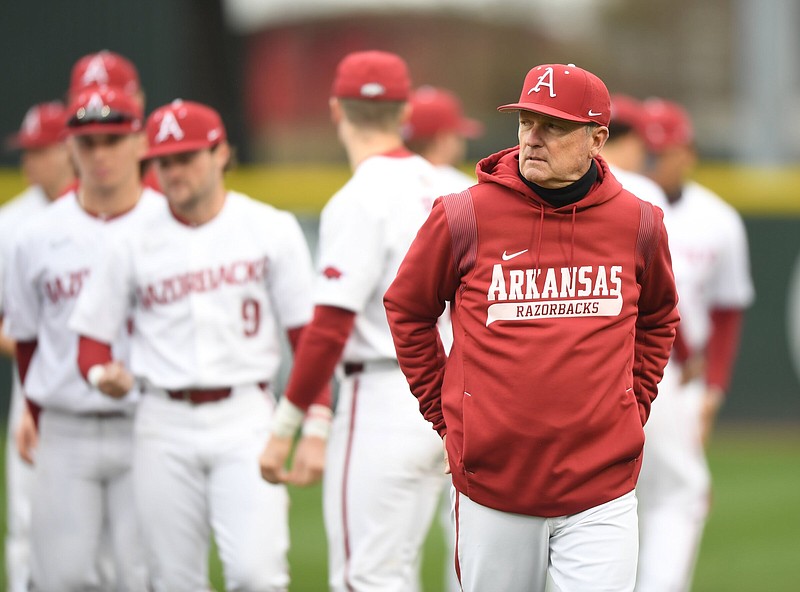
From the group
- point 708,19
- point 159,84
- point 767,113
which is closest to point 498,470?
point 159,84

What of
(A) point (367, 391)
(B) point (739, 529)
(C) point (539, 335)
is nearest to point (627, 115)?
(A) point (367, 391)

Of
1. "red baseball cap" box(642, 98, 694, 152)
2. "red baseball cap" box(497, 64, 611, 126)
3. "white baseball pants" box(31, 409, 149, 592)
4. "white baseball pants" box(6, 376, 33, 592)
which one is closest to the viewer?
"red baseball cap" box(497, 64, 611, 126)

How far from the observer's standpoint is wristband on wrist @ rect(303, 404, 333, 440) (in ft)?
17.5

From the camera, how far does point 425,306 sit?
4.29 m

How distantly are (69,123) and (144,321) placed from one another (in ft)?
3.29

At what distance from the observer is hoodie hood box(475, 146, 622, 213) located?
4094mm

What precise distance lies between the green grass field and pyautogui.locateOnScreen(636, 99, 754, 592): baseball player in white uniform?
1.52 ft

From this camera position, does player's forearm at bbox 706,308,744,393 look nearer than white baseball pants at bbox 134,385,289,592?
No

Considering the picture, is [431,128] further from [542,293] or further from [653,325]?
[542,293]

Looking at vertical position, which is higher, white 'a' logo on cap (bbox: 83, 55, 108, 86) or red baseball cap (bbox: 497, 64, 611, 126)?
red baseball cap (bbox: 497, 64, 611, 126)

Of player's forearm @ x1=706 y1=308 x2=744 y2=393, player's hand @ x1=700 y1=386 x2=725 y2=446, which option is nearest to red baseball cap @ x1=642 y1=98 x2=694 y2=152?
player's forearm @ x1=706 y1=308 x2=744 y2=393

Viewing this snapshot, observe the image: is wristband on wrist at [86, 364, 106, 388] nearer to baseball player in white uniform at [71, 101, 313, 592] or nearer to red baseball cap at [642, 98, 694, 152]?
baseball player in white uniform at [71, 101, 313, 592]

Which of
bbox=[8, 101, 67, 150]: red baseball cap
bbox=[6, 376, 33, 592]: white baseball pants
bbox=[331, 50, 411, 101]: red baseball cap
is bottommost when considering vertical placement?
bbox=[6, 376, 33, 592]: white baseball pants

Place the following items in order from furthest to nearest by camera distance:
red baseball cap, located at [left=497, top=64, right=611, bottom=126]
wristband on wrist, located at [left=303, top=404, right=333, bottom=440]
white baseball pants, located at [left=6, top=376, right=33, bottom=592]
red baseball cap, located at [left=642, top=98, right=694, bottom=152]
A: red baseball cap, located at [left=642, top=98, right=694, bottom=152] → white baseball pants, located at [left=6, top=376, right=33, bottom=592] → wristband on wrist, located at [left=303, top=404, right=333, bottom=440] → red baseball cap, located at [left=497, top=64, right=611, bottom=126]
